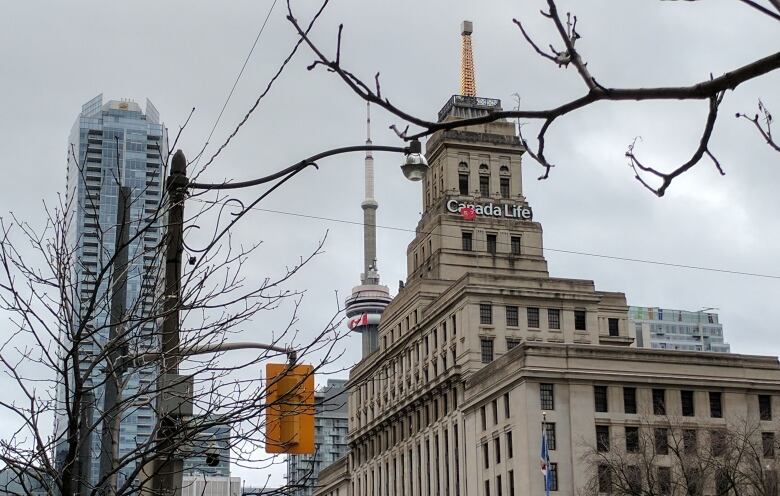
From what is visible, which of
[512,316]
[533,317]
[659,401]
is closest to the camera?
[659,401]

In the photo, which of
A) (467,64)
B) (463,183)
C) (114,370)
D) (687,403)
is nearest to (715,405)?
(687,403)

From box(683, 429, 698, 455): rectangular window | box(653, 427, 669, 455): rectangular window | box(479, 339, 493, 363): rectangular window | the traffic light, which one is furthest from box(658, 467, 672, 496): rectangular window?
the traffic light

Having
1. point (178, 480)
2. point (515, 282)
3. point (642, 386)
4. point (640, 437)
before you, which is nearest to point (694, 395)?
point (642, 386)

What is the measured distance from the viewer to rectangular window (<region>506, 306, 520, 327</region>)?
10405cm

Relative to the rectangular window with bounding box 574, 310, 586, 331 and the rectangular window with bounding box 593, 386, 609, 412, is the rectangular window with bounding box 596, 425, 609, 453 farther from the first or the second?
the rectangular window with bounding box 574, 310, 586, 331

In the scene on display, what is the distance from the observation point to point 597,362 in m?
90.1

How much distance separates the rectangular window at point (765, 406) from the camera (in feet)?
308

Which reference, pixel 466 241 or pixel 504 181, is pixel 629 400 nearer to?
pixel 466 241

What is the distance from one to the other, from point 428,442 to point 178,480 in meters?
93.1

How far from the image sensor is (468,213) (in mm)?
118938

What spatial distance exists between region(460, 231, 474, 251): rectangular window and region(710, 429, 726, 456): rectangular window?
39.6 metres

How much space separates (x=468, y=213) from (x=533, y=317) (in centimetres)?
1730

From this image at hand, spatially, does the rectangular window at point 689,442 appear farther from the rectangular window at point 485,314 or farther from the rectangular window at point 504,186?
the rectangular window at point 504,186

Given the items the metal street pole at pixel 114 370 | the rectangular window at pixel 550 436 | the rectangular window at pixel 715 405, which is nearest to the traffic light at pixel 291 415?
the metal street pole at pixel 114 370
